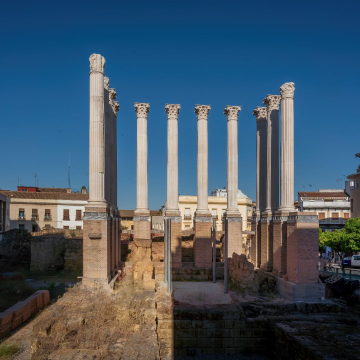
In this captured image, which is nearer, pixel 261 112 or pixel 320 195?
pixel 261 112

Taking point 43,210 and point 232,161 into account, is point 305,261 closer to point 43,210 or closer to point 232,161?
point 232,161

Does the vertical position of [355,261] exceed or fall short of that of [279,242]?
it falls short

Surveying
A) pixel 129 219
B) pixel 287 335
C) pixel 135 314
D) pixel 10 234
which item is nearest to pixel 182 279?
pixel 287 335

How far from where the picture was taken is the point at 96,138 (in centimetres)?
1366

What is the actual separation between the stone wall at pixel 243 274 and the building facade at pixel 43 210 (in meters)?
27.5

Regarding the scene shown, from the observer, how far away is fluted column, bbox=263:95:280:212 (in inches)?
720

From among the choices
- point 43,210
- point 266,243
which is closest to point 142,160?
point 266,243

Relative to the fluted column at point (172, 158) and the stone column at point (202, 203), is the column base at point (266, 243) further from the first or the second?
the fluted column at point (172, 158)

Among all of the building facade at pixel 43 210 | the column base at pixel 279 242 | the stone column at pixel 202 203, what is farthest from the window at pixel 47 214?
the column base at pixel 279 242

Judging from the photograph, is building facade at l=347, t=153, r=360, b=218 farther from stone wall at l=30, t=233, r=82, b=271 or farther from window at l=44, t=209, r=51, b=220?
window at l=44, t=209, r=51, b=220

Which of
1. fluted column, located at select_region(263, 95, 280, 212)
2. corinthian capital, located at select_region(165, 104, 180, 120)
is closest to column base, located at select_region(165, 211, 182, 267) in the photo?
fluted column, located at select_region(263, 95, 280, 212)

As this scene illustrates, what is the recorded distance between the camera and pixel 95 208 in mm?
13344

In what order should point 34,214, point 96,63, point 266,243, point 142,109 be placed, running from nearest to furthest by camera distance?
1. point 96,63
2. point 266,243
3. point 142,109
4. point 34,214

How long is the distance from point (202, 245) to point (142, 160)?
20.5ft
